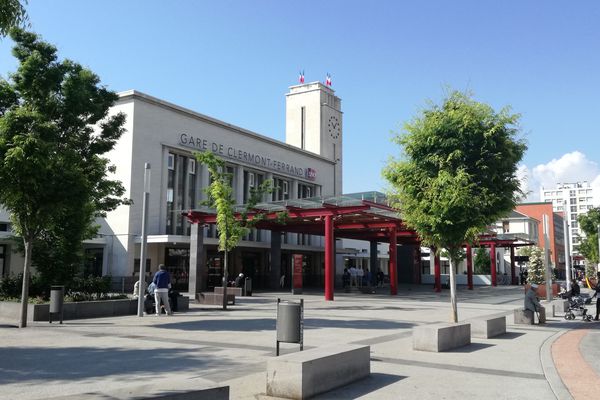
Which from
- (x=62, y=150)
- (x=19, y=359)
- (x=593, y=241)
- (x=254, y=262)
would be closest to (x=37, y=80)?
(x=62, y=150)

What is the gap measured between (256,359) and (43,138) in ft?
27.5

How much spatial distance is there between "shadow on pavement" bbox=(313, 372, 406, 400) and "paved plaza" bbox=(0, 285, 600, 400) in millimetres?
14

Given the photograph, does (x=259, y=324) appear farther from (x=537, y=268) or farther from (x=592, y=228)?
(x=592, y=228)

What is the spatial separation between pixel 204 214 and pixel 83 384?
977 inches

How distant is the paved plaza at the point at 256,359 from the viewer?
7348mm

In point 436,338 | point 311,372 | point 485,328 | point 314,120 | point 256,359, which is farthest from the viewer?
point 314,120

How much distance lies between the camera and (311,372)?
693 cm

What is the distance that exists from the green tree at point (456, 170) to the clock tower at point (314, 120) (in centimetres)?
4643

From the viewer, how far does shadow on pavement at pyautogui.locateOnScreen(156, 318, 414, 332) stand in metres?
14.4

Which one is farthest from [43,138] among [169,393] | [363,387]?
[169,393]

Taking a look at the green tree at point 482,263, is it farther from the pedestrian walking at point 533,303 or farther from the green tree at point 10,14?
the green tree at point 10,14

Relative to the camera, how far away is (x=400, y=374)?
27.6ft

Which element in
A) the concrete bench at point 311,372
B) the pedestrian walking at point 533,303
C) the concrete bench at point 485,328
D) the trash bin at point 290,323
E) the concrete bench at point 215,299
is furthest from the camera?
the concrete bench at point 215,299

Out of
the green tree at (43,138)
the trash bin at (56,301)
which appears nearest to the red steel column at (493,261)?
the green tree at (43,138)
